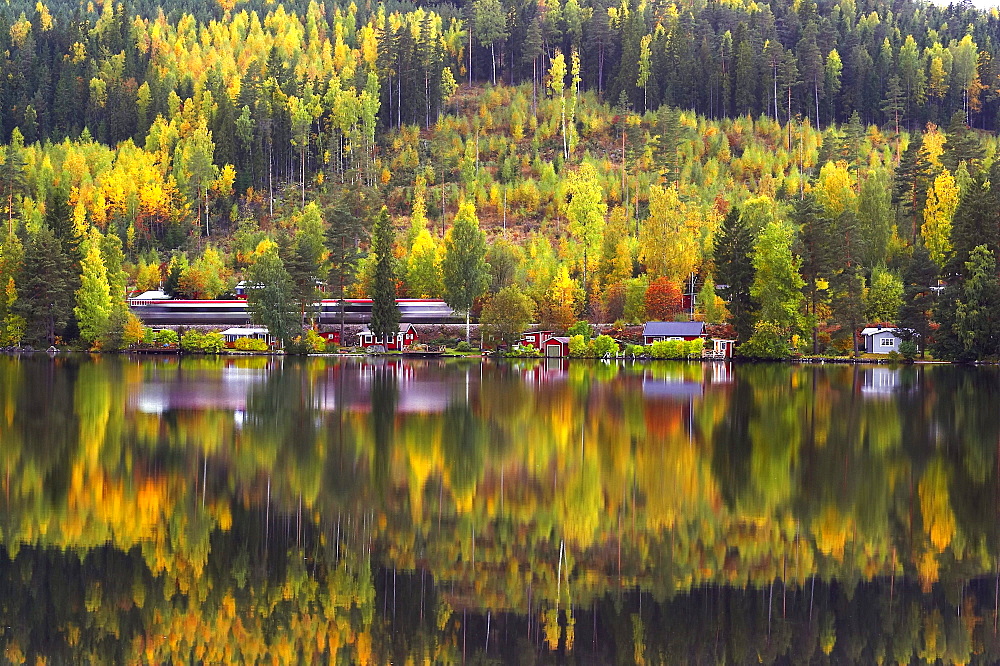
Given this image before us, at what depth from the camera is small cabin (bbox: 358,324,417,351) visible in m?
99.9

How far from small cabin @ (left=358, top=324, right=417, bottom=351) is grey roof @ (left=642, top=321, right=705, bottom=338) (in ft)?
65.4

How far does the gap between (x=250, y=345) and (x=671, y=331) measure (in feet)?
114

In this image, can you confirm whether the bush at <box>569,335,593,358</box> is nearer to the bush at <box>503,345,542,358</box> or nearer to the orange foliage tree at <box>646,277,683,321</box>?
the bush at <box>503,345,542,358</box>

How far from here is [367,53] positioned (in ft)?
543

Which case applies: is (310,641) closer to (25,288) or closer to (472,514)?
(472,514)

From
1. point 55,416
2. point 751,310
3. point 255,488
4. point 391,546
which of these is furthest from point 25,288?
point 391,546

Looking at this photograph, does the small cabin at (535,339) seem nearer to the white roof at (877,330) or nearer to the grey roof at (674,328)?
the grey roof at (674,328)

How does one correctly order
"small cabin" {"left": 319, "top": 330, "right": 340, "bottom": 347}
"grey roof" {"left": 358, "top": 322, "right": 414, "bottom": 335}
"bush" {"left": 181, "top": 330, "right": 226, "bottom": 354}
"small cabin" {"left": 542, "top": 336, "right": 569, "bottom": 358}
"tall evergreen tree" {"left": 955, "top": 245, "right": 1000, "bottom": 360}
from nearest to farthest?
"tall evergreen tree" {"left": 955, "top": 245, "right": 1000, "bottom": 360}
"small cabin" {"left": 542, "top": 336, "right": 569, "bottom": 358}
"bush" {"left": 181, "top": 330, "right": 226, "bottom": 354}
"small cabin" {"left": 319, "top": 330, "right": 340, "bottom": 347}
"grey roof" {"left": 358, "top": 322, "right": 414, "bottom": 335}

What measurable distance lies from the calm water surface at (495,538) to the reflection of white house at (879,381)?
1471 cm

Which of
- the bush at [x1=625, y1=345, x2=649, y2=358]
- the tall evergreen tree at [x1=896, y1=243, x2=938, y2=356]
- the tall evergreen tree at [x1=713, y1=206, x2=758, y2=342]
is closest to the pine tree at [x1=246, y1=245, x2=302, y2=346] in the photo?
the bush at [x1=625, y1=345, x2=649, y2=358]

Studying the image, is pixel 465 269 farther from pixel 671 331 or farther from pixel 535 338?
pixel 671 331

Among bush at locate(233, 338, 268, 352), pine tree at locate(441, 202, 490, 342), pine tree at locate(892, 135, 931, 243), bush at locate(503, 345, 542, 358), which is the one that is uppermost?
pine tree at locate(892, 135, 931, 243)

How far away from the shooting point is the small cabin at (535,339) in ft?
317

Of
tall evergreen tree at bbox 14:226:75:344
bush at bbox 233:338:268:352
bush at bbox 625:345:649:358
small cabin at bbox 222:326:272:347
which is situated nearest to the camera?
bush at bbox 625:345:649:358
